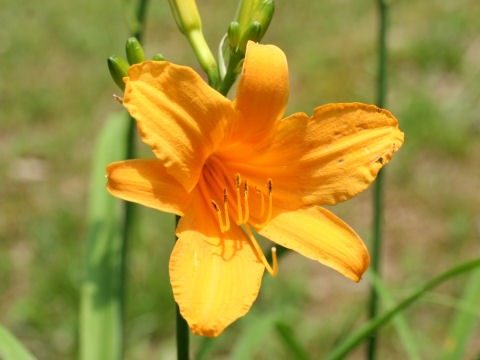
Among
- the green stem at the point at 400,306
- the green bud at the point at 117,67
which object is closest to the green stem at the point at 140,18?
the green bud at the point at 117,67

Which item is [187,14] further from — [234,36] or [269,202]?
[269,202]

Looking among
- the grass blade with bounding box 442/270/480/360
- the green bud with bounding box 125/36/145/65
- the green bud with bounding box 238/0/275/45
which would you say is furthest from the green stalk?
the green bud with bounding box 125/36/145/65

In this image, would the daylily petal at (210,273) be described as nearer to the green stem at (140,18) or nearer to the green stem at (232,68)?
the green stem at (232,68)

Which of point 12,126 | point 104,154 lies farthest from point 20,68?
point 104,154

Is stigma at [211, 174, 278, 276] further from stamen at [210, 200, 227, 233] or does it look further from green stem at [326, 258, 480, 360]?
green stem at [326, 258, 480, 360]

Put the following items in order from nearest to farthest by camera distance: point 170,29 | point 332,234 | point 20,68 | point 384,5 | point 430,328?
1. point 332,234
2. point 384,5
3. point 430,328
4. point 20,68
5. point 170,29

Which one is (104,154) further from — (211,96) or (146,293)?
(146,293)

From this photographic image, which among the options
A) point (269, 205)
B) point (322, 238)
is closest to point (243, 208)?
point (269, 205)
